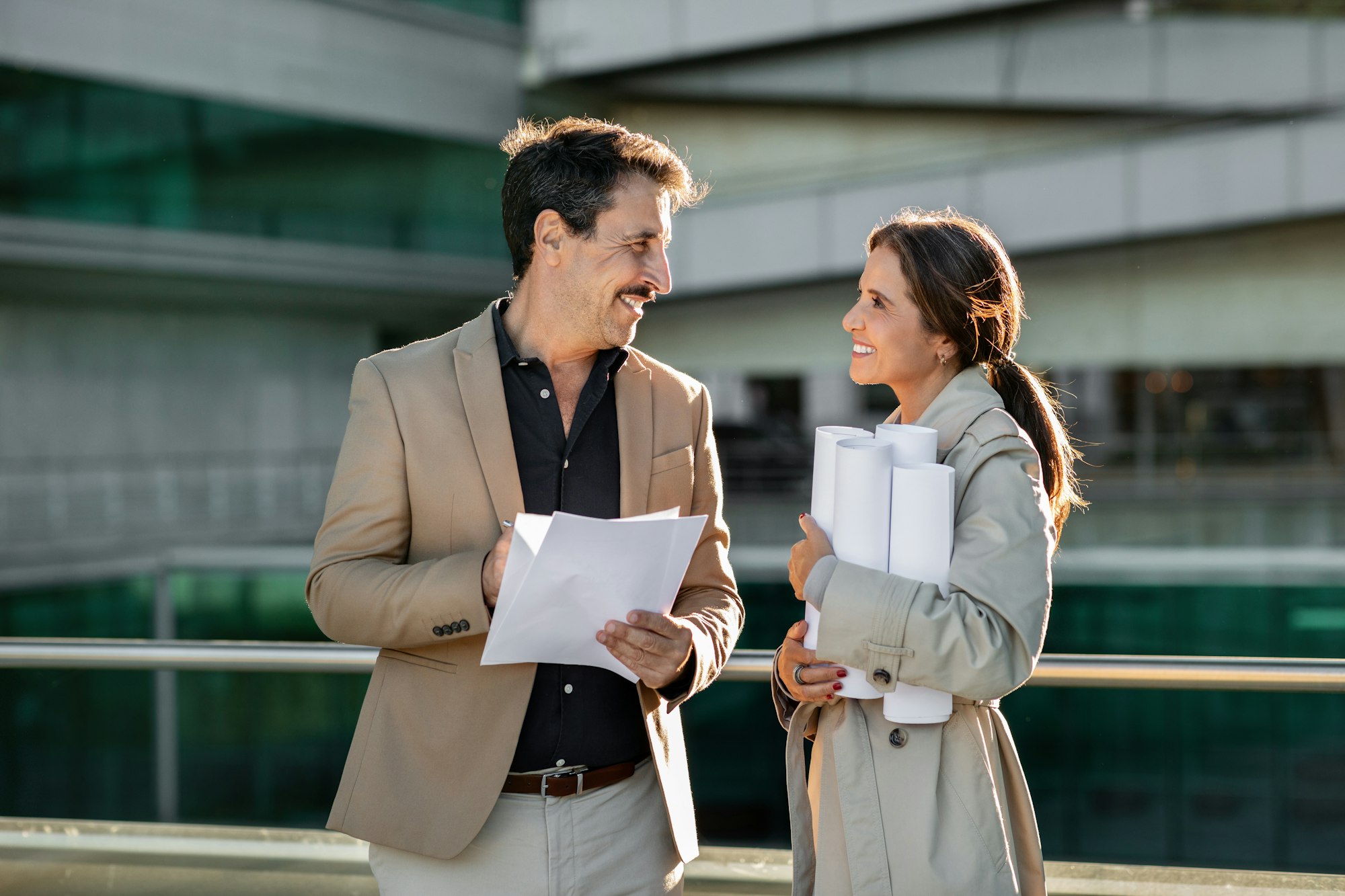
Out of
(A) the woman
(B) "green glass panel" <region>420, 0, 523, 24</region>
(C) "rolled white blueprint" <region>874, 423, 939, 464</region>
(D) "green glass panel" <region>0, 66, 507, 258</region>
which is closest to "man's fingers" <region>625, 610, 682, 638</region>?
(A) the woman

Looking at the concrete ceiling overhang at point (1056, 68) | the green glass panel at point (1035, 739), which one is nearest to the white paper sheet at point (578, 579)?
the green glass panel at point (1035, 739)

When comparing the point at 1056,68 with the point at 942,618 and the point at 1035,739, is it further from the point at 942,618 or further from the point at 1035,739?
the point at 942,618

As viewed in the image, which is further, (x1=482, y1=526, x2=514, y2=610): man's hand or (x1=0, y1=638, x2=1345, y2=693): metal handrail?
(x1=0, y1=638, x2=1345, y2=693): metal handrail

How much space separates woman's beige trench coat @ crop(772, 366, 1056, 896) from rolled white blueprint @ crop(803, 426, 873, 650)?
0.08 m

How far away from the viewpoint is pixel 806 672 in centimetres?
209

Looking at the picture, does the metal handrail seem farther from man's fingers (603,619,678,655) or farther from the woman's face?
man's fingers (603,619,678,655)

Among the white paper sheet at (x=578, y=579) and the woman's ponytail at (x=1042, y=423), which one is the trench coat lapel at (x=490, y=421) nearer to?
the white paper sheet at (x=578, y=579)

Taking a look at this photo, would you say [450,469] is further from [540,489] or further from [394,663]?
[394,663]

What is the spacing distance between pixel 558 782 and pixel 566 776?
20 millimetres

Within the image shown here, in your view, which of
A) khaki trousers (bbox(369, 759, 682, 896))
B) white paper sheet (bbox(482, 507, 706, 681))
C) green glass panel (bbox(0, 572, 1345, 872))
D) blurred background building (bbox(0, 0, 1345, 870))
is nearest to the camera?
white paper sheet (bbox(482, 507, 706, 681))

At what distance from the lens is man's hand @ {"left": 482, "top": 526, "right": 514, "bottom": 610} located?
200 cm

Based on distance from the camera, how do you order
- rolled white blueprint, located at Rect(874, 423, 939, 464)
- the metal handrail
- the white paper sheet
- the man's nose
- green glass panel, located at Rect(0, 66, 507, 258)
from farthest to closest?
1. green glass panel, located at Rect(0, 66, 507, 258)
2. the metal handrail
3. the man's nose
4. rolled white blueprint, located at Rect(874, 423, 939, 464)
5. the white paper sheet

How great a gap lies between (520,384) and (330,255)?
13708 mm

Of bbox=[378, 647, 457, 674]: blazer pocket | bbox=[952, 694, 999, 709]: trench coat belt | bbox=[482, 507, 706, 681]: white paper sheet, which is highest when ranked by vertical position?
bbox=[482, 507, 706, 681]: white paper sheet
